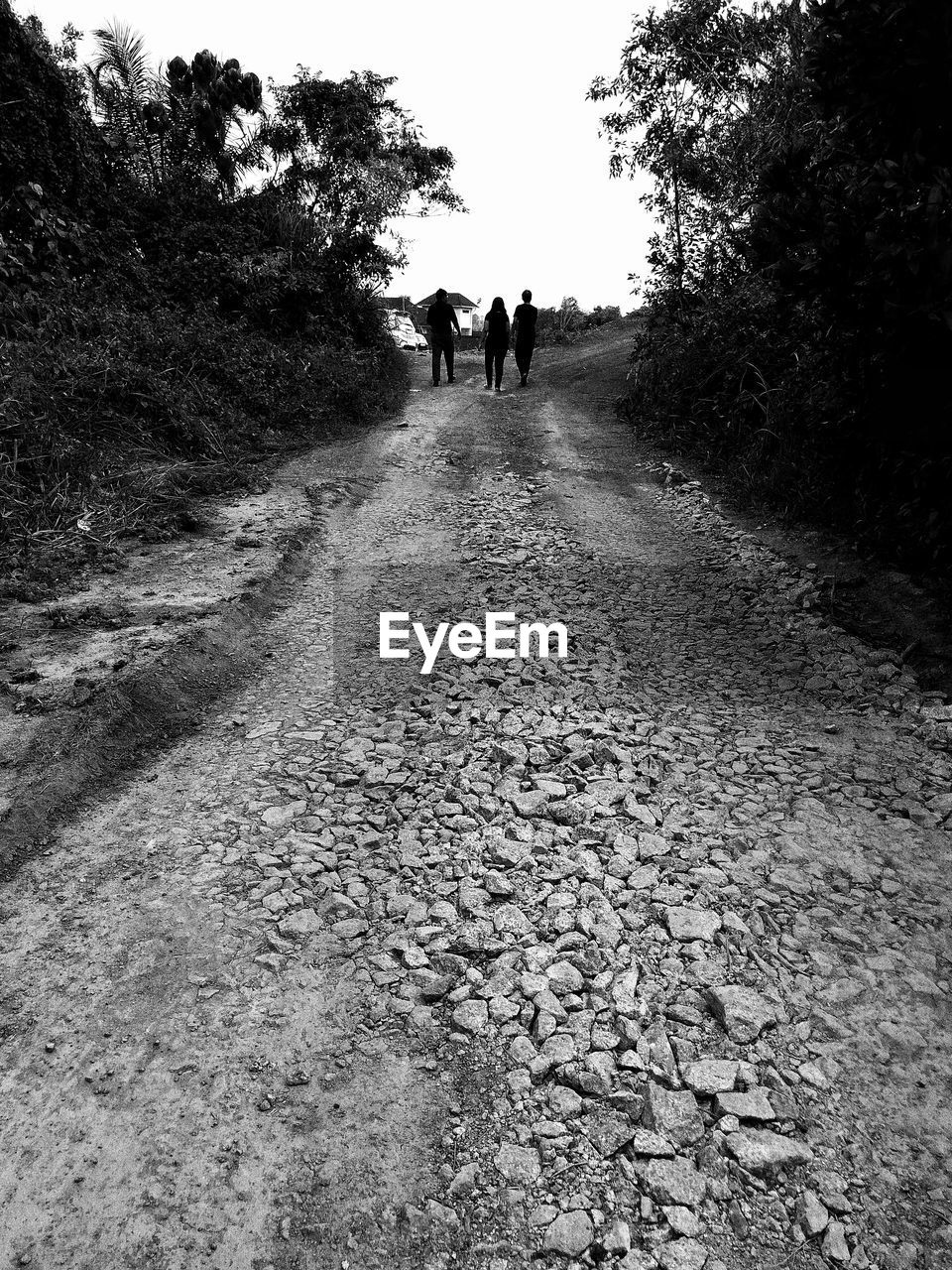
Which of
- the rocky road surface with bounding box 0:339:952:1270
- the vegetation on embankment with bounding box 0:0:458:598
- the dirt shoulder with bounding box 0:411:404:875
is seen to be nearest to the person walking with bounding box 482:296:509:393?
the vegetation on embankment with bounding box 0:0:458:598

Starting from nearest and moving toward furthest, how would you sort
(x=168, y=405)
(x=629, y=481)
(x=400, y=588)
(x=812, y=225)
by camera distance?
(x=812, y=225) → (x=400, y=588) → (x=168, y=405) → (x=629, y=481)

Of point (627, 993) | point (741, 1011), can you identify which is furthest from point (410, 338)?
point (741, 1011)

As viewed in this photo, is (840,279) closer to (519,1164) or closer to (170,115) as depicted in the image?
(519,1164)

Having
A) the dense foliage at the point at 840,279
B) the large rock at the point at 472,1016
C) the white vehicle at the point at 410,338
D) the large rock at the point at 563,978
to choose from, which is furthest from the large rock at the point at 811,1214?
the white vehicle at the point at 410,338

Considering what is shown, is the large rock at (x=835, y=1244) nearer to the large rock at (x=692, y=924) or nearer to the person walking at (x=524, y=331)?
the large rock at (x=692, y=924)

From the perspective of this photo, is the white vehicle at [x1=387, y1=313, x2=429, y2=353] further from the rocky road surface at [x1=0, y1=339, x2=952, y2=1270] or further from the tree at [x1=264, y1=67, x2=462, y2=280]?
the rocky road surface at [x1=0, y1=339, x2=952, y2=1270]

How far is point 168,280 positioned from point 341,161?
5464 mm

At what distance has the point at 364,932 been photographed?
2.72 metres

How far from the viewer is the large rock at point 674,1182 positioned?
6.24 feet

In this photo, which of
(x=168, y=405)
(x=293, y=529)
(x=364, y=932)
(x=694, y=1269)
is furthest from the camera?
(x=168, y=405)

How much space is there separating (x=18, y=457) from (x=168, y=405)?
204 centimetres

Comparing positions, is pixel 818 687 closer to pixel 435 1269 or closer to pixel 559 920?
pixel 559 920

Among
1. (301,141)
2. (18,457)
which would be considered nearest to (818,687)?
(18,457)

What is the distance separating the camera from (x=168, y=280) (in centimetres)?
1068
